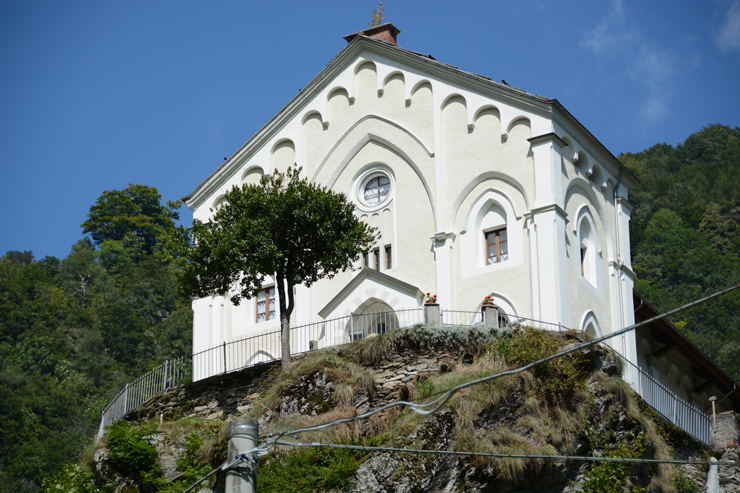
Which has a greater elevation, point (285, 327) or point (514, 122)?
point (514, 122)

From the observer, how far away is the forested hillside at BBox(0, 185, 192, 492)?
55.9 m

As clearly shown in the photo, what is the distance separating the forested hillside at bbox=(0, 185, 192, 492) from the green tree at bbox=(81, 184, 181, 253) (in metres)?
0.10

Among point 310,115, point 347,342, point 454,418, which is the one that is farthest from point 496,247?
point 454,418

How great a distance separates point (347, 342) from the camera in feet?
88.7

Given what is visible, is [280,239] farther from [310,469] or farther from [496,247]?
[310,469]

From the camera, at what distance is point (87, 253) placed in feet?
288

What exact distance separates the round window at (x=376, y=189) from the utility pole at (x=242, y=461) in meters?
19.3

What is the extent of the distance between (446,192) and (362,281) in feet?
12.1

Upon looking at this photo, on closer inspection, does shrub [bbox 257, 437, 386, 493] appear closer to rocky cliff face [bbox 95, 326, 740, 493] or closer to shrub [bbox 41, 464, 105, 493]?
rocky cliff face [bbox 95, 326, 740, 493]

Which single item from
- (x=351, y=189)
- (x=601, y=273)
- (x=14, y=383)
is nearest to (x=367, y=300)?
(x=351, y=189)

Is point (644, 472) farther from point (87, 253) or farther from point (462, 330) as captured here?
point (87, 253)

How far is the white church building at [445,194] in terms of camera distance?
27438 millimetres

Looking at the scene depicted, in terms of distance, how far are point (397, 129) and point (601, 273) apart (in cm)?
786

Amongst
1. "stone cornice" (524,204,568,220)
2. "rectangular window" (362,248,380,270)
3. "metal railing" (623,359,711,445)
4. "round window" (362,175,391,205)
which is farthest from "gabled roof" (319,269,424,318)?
"metal railing" (623,359,711,445)
